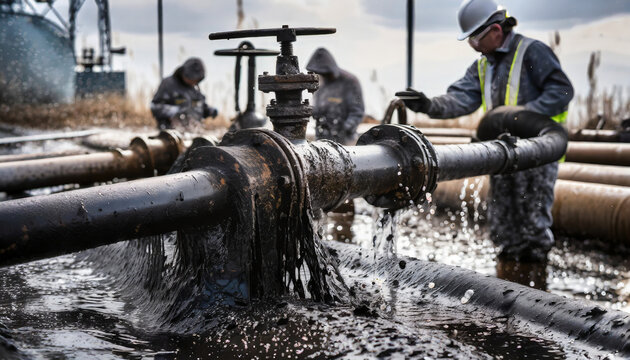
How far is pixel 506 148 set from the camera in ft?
9.39

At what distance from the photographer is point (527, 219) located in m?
4.39

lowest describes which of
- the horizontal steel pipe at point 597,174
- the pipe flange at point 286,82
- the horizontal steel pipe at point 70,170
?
the horizontal steel pipe at point 597,174

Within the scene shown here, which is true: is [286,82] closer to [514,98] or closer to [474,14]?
[474,14]

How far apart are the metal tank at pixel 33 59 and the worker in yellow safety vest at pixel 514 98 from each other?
47.8ft

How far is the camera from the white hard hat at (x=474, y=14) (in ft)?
13.7

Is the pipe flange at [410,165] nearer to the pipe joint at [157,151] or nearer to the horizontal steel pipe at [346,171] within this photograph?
the horizontal steel pipe at [346,171]

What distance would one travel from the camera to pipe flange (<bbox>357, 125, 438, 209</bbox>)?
2094 millimetres

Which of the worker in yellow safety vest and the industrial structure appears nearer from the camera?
the worker in yellow safety vest

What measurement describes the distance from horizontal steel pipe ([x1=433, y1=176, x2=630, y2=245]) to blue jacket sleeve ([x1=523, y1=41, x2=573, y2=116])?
79 centimetres

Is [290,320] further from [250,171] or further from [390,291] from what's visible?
[390,291]

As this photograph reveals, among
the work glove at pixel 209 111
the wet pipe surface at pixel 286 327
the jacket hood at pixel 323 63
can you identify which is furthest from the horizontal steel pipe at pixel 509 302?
the work glove at pixel 209 111

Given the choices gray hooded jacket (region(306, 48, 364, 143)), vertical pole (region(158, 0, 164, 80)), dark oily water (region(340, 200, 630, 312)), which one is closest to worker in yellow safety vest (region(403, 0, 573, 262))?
dark oily water (region(340, 200, 630, 312))

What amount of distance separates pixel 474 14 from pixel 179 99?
18.0 feet

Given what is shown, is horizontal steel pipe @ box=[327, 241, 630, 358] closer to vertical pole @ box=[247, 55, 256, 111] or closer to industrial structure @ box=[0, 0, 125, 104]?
vertical pole @ box=[247, 55, 256, 111]
